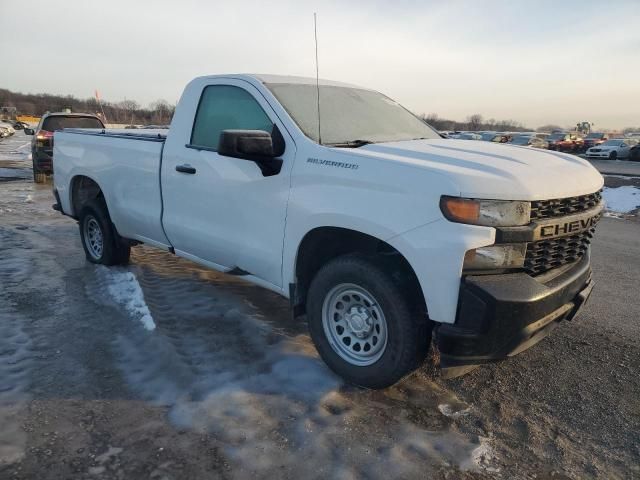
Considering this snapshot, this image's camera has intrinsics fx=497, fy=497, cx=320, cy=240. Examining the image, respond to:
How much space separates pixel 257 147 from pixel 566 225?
1964 millimetres

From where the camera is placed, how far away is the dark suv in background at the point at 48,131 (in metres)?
12.9

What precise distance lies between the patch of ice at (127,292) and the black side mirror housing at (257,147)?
1687mm

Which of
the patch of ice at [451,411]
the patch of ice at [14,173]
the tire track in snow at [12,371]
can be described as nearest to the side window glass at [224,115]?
the tire track in snow at [12,371]

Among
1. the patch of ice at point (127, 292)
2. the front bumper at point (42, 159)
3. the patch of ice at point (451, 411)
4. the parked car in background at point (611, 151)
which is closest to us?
the patch of ice at point (451, 411)

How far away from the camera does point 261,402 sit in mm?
3061

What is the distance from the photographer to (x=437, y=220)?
2.62m

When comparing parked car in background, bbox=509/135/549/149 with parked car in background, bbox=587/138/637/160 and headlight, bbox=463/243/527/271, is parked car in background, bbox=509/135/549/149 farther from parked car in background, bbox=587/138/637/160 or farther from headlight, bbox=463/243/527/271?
headlight, bbox=463/243/527/271

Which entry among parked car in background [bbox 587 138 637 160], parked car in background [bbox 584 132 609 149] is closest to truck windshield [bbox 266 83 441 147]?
parked car in background [bbox 587 138 637 160]

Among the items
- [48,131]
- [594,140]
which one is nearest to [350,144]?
[48,131]

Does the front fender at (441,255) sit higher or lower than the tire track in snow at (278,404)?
higher

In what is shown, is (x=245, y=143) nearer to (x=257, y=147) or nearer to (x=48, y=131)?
(x=257, y=147)

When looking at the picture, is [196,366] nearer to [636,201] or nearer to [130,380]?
[130,380]

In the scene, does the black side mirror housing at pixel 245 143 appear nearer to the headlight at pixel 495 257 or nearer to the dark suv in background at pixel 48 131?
the headlight at pixel 495 257

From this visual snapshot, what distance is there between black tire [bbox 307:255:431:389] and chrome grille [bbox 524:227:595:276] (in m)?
0.67
